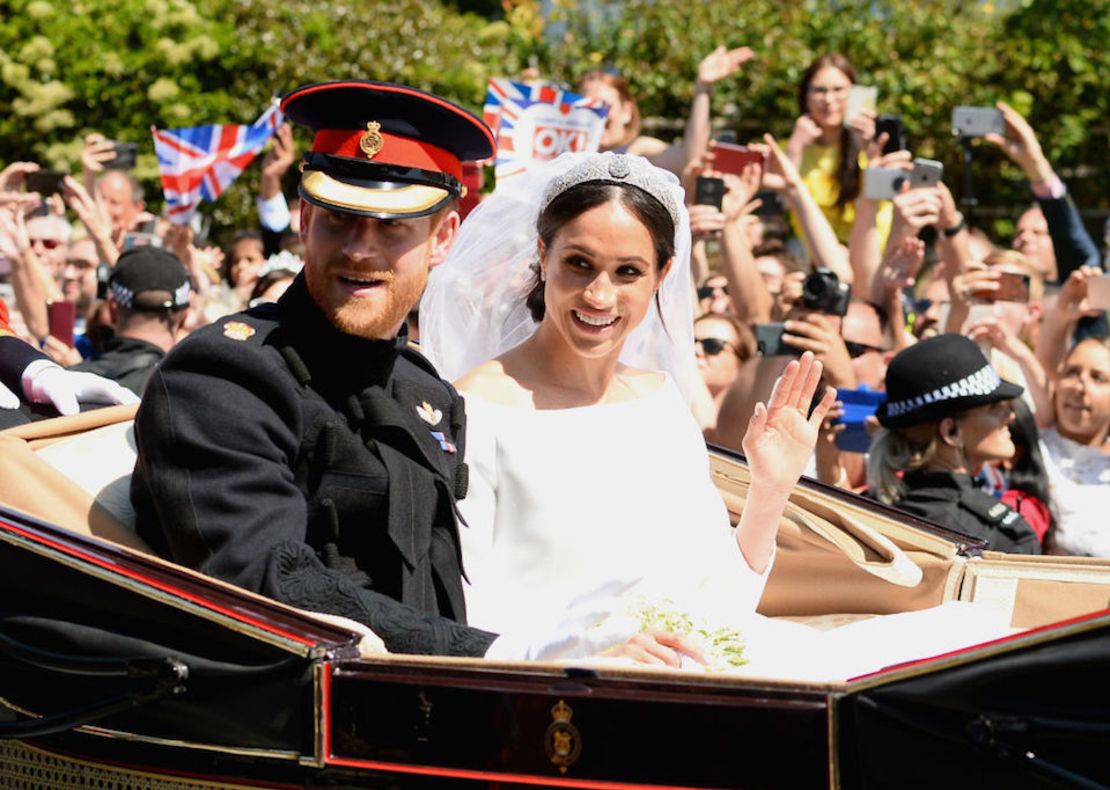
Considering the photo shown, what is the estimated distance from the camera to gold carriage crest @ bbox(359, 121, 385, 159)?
2973 millimetres

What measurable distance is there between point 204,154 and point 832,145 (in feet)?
10.9

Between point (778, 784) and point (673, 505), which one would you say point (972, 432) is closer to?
point (673, 505)

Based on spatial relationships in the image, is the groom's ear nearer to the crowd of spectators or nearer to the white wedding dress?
the white wedding dress

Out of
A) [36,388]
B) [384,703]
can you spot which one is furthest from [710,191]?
[384,703]

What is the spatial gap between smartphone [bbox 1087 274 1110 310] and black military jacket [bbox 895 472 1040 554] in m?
1.68

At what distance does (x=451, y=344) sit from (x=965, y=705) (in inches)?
81.3

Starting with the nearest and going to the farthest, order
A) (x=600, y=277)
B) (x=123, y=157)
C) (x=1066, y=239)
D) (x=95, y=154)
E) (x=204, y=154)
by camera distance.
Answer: (x=600, y=277), (x=1066, y=239), (x=95, y=154), (x=204, y=154), (x=123, y=157)

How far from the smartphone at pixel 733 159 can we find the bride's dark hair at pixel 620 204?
3.30m

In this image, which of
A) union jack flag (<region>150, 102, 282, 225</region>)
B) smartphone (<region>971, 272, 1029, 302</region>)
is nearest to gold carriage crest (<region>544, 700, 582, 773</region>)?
smartphone (<region>971, 272, 1029, 302</region>)

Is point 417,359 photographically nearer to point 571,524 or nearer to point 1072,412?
point 571,524

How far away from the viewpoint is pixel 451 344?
402 cm

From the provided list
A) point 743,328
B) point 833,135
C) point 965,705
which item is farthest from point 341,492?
point 833,135

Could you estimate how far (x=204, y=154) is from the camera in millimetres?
8227

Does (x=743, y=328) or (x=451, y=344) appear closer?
(x=451, y=344)
